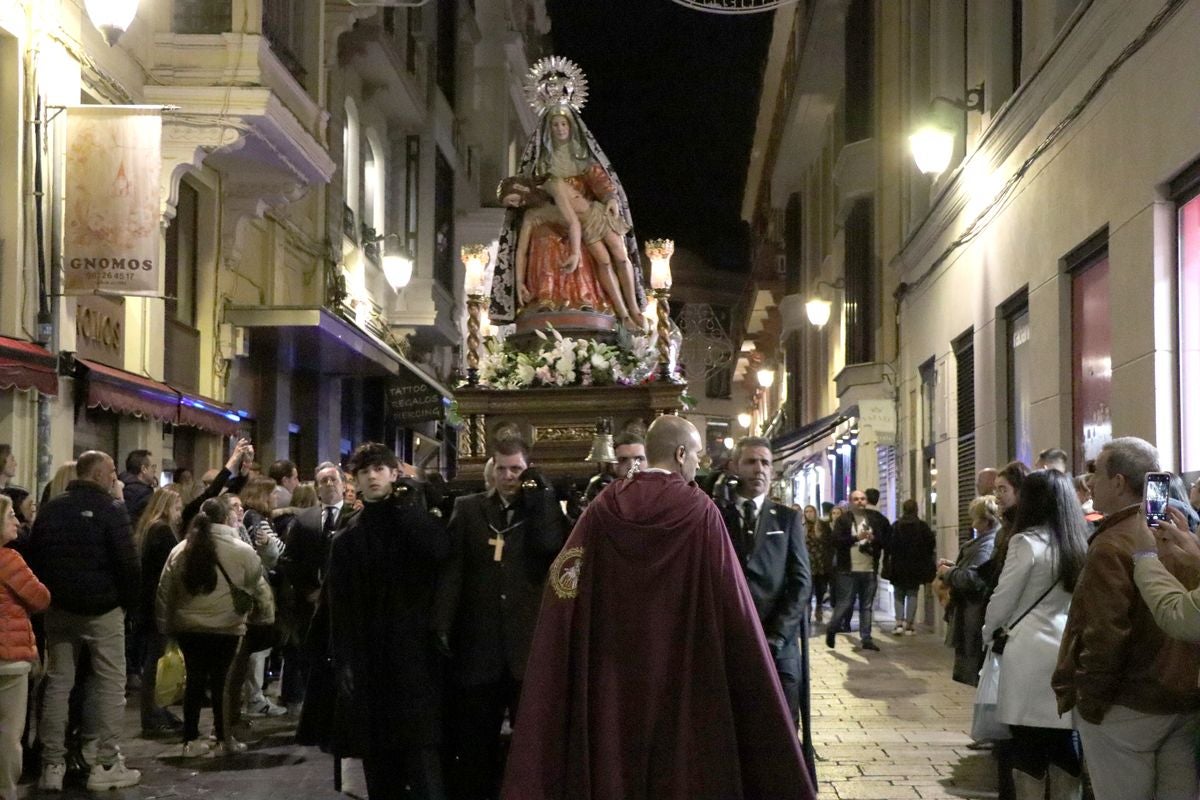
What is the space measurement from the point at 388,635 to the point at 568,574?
1.84 m

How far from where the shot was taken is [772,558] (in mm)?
7715

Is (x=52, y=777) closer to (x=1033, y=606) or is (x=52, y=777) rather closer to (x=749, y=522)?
(x=749, y=522)

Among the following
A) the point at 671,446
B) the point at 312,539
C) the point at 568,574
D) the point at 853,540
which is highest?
the point at 671,446

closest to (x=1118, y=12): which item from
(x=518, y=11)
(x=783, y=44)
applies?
(x=783, y=44)

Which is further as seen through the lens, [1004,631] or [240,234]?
[240,234]

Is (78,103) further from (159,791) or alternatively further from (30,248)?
(159,791)

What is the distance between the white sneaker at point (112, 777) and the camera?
8977 mm

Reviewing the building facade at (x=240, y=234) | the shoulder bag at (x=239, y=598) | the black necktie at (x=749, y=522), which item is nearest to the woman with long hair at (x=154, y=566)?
the shoulder bag at (x=239, y=598)

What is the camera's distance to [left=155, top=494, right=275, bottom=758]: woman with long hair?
33.2ft

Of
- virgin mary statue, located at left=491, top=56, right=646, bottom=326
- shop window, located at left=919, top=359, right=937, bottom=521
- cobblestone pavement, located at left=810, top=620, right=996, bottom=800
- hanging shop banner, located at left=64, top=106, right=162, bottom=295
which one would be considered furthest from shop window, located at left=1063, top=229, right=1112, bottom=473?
hanging shop banner, located at left=64, top=106, right=162, bottom=295

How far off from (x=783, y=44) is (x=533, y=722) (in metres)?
36.0

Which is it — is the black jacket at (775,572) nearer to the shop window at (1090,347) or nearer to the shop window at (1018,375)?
the shop window at (1090,347)

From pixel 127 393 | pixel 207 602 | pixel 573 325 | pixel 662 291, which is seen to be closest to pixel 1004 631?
pixel 207 602

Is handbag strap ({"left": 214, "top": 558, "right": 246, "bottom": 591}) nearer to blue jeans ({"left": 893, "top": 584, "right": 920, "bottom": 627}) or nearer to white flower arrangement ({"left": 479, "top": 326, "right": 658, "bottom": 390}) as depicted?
white flower arrangement ({"left": 479, "top": 326, "right": 658, "bottom": 390})
